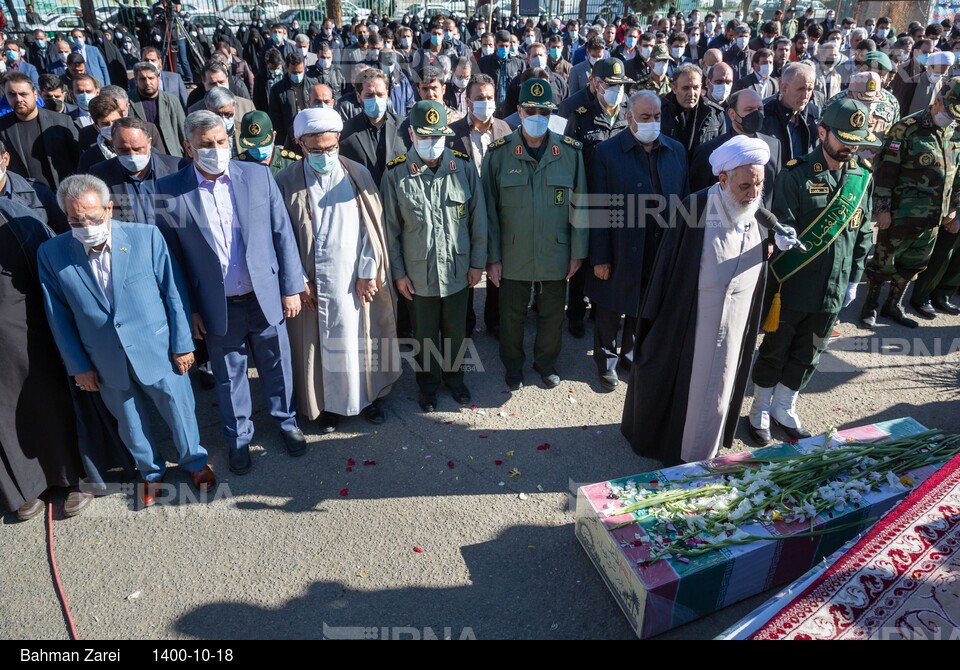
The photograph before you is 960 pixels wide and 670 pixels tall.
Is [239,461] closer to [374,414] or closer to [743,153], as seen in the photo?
[374,414]

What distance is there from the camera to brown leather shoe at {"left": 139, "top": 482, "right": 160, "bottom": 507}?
4062mm

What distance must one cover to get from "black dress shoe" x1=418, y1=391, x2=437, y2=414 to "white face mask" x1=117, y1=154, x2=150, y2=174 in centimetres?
249

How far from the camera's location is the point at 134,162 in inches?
168

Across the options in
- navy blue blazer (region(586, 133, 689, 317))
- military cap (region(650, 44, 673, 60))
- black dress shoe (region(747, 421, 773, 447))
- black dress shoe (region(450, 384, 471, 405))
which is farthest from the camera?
military cap (region(650, 44, 673, 60))

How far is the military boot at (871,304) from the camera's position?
6.17 meters

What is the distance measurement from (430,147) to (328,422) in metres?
2.09

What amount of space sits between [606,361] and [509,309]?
0.92 metres

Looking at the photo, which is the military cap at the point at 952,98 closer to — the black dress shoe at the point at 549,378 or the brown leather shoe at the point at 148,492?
the black dress shoe at the point at 549,378

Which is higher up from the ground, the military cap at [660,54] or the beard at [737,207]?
the military cap at [660,54]

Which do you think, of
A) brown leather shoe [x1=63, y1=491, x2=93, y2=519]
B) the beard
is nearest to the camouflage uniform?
the beard

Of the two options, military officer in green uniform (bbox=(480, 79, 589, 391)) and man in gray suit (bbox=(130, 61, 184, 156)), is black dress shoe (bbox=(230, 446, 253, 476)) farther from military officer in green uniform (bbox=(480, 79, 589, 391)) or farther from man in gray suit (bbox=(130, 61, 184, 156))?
man in gray suit (bbox=(130, 61, 184, 156))

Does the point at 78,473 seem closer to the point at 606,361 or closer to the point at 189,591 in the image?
the point at 189,591

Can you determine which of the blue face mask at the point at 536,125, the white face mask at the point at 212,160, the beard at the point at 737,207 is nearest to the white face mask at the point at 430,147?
the blue face mask at the point at 536,125

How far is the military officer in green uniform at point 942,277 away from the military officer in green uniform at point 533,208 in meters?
3.71
